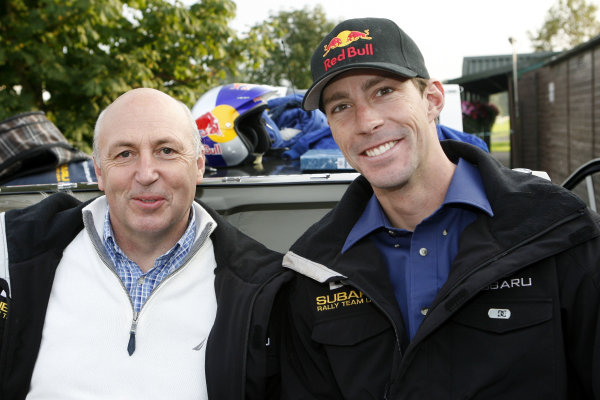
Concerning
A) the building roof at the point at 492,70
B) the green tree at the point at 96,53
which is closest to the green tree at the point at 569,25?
the building roof at the point at 492,70

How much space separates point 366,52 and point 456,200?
2.19 feet

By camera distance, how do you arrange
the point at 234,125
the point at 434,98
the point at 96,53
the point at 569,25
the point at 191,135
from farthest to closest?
the point at 569,25 → the point at 96,53 → the point at 234,125 → the point at 191,135 → the point at 434,98

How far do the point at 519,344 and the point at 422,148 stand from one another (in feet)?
2.69

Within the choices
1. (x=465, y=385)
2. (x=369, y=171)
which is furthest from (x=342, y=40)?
(x=465, y=385)

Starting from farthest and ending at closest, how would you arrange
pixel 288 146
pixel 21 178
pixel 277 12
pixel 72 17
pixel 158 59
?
pixel 277 12 → pixel 158 59 → pixel 72 17 → pixel 288 146 → pixel 21 178

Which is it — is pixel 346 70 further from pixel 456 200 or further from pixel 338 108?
pixel 456 200

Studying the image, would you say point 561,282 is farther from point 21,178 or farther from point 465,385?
point 21,178

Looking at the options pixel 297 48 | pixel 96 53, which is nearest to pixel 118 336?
pixel 96 53

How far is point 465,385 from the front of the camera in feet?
5.99

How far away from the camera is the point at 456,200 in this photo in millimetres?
2049

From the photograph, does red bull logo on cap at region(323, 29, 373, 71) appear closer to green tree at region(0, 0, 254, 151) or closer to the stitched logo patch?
the stitched logo patch

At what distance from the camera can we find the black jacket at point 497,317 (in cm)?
178

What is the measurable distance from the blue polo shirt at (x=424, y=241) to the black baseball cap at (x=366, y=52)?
19.0 inches

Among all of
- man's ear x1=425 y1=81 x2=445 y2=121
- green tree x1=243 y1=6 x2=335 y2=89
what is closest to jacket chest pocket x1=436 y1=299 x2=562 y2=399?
man's ear x1=425 y1=81 x2=445 y2=121
